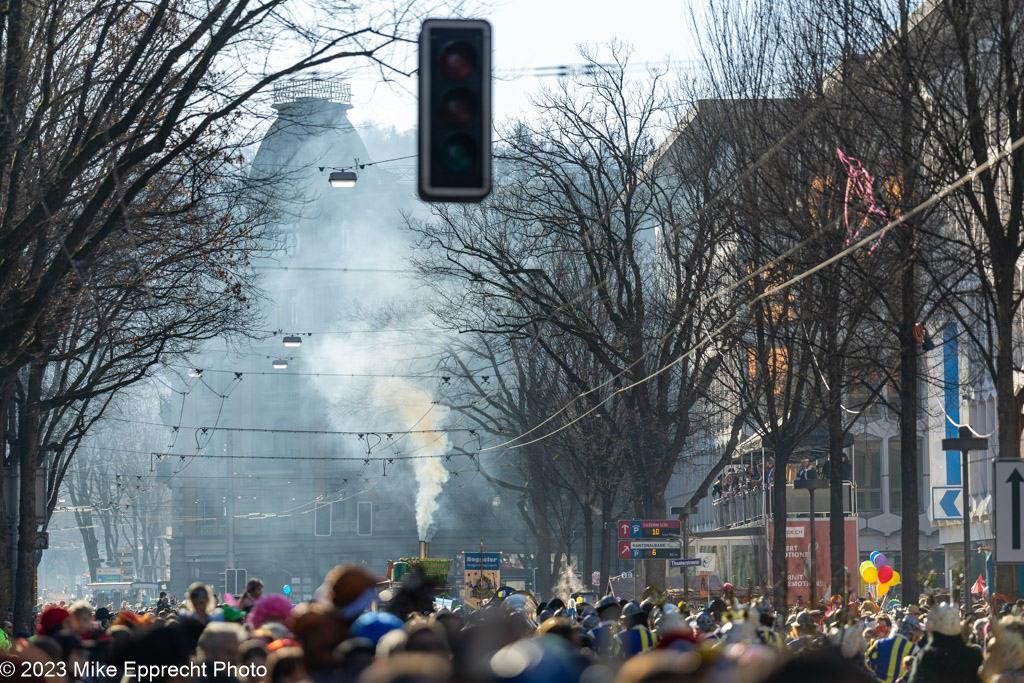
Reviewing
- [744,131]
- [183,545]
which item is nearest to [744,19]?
[744,131]

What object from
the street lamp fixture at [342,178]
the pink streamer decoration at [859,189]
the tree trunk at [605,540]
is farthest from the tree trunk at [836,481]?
the tree trunk at [605,540]

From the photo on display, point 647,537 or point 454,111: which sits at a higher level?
point 454,111

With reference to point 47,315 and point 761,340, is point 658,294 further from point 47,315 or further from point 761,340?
point 47,315

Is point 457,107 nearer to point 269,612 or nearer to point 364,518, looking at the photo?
point 269,612

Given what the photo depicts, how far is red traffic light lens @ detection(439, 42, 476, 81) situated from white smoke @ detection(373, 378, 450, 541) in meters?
75.7

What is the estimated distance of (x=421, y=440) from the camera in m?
88.4

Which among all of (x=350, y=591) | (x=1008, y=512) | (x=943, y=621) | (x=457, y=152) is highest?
(x=457, y=152)

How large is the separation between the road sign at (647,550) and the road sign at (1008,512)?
66.3 ft

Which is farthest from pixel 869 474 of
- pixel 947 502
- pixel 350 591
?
pixel 350 591

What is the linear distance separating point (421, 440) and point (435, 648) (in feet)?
270

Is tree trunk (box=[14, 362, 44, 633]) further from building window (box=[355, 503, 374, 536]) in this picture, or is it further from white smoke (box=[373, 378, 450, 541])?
building window (box=[355, 503, 374, 536])

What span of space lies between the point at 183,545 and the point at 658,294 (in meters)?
56.4

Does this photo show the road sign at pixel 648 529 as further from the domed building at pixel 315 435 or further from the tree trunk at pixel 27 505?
the domed building at pixel 315 435

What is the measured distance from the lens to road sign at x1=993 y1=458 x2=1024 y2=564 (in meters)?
13.4
